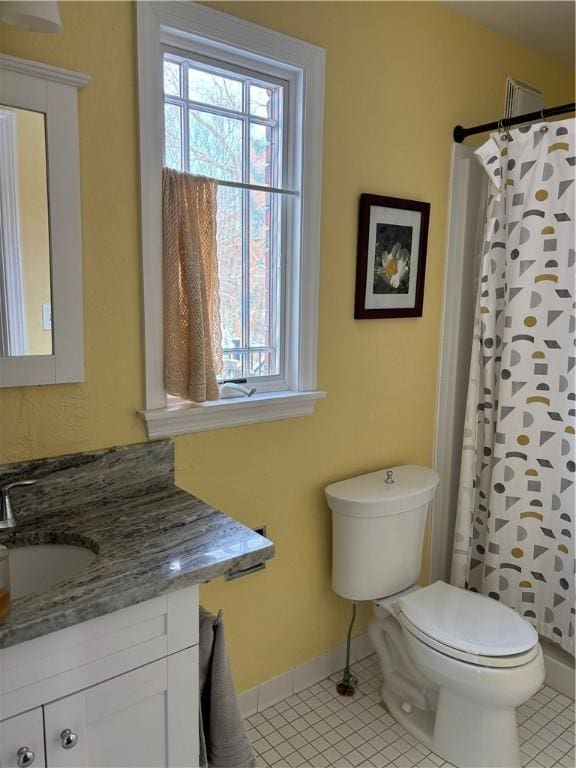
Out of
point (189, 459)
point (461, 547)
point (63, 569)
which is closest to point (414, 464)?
point (461, 547)

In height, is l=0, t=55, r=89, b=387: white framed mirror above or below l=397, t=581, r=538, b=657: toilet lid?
above

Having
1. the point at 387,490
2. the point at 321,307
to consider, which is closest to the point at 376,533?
the point at 387,490

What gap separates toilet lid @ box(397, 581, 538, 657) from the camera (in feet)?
5.52

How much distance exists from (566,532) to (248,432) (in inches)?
47.7

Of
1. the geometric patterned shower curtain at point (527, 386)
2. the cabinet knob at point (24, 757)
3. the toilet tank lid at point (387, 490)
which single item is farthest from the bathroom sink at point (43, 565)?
the geometric patterned shower curtain at point (527, 386)

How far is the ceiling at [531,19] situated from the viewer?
2.05 m

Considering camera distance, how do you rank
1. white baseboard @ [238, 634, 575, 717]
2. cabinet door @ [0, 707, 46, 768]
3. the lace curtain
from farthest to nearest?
white baseboard @ [238, 634, 575, 717]
the lace curtain
cabinet door @ [0, 707, 46, 768]

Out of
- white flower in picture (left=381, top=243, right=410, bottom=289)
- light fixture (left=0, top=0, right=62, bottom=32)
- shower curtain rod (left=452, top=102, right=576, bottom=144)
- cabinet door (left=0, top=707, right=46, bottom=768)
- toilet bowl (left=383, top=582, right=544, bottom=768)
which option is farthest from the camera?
white flower in picture (left=381, top=243, right=410, bottom=289)

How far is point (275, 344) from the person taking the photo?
1.91m

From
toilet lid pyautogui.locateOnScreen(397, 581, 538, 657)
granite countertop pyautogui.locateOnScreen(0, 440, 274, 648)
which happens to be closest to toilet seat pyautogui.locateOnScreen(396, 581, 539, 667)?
toilet lid pyautogui.locateOnScreen(397, 581, 538, 657)

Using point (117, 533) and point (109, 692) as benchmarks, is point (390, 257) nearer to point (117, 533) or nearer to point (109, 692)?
point (117, 533)

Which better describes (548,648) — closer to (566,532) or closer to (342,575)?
(566,532)

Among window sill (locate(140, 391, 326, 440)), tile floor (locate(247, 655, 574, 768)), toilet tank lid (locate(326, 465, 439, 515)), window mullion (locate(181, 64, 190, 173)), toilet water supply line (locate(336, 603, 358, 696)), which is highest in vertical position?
Answer: window mullion (locate(181, 64, 190, 173))

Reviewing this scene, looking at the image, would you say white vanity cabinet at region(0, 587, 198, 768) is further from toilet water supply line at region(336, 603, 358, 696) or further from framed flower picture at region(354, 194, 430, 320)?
framed flower picture at region(354, 194, 430, 320)
